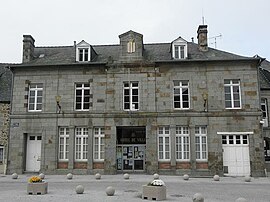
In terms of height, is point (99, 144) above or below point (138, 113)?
below

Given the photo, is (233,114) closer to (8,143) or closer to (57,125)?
(57,125)

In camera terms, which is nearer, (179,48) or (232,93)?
(232,93)

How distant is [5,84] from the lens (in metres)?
24.8

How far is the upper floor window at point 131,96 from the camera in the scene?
21.5 meters

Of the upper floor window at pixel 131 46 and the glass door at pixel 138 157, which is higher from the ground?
the upper floor window at pixel 131 46

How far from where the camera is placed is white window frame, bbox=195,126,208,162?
2053 centimetres

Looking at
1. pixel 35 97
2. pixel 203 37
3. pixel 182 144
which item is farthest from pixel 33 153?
Result: pixel 203 37

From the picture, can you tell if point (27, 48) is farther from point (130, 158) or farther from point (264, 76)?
point (264, 76)

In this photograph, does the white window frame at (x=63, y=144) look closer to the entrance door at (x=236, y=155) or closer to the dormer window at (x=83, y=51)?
the dormer window at (x=83, y=51)

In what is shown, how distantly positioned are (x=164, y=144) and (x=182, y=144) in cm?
122

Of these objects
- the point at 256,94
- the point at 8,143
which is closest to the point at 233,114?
the point at 256,94

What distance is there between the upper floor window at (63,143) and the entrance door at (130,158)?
12.0 feet

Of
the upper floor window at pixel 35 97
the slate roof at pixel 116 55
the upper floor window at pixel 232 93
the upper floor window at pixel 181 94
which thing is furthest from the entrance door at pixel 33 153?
the upper floor window at pixel 232 93

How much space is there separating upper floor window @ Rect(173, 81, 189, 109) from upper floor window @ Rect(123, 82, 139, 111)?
2702mm
